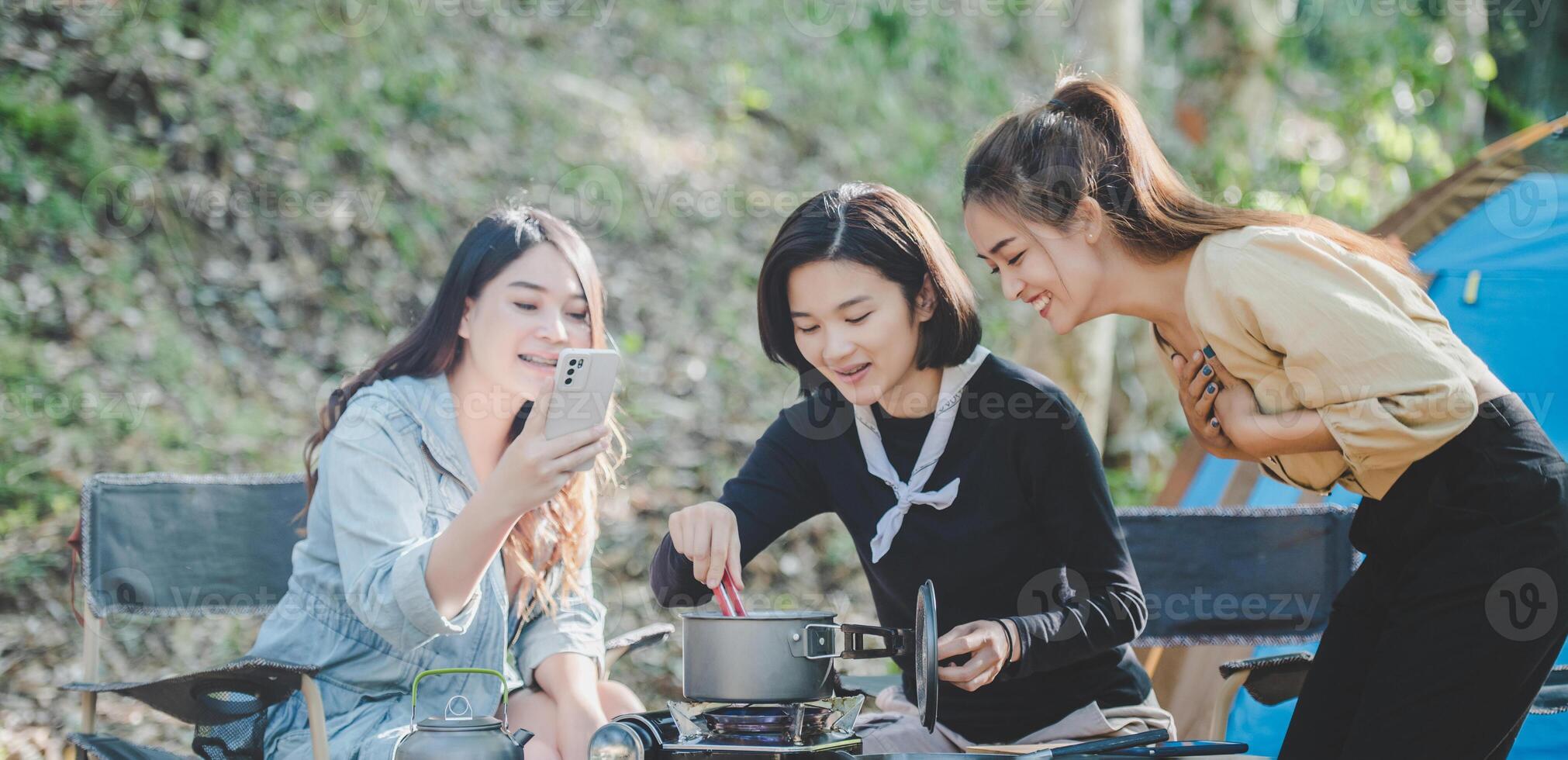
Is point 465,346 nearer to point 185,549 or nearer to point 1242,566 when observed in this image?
point 185,549

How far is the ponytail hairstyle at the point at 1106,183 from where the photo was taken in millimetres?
1880

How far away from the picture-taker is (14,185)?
5.03m

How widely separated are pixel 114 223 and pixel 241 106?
862 mm

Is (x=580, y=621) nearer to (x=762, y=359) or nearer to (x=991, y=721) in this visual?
(x=991, y=721)

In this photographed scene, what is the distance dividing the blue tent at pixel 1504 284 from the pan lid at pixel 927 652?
1.83 metres

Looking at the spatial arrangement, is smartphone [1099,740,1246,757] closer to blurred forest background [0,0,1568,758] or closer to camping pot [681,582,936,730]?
camping pot [681,582,936,730]

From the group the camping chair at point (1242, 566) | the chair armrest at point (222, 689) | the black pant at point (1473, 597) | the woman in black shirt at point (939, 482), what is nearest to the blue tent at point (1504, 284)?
the camping chair at point (1242, 566)

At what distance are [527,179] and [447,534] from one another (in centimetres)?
470

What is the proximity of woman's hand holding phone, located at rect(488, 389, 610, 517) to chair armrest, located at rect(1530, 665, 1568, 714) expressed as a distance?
1.83 metres

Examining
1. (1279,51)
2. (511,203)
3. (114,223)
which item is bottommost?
(114,223)

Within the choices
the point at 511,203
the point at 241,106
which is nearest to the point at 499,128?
the point at 241,106

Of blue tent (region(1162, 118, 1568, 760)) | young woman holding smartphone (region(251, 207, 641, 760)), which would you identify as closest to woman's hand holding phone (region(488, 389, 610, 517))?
young woman holding smartphone (region(251, 207, 641, 760))

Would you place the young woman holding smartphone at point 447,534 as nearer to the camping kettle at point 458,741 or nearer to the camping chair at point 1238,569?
the camping kettle at point 458,741

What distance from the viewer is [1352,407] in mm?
1675
